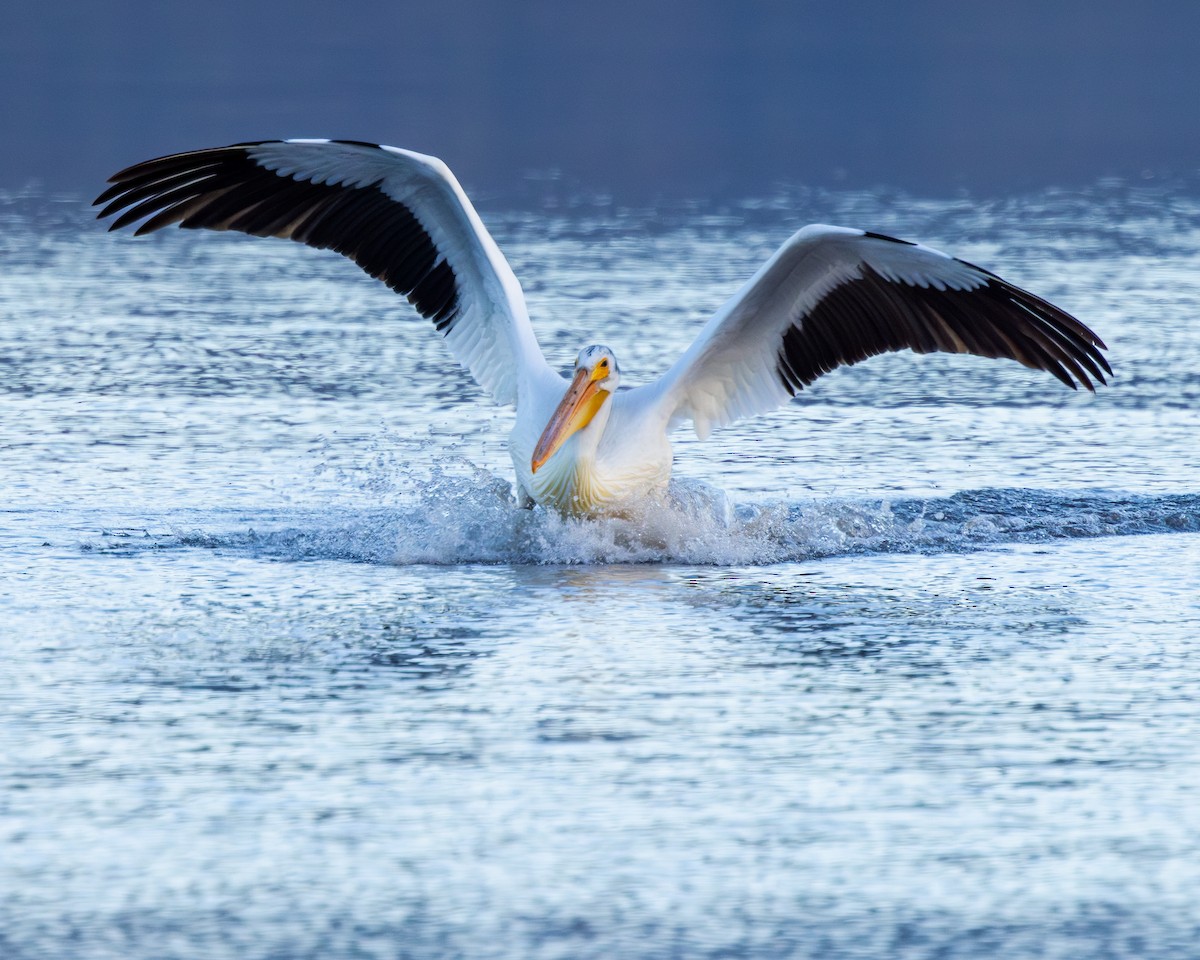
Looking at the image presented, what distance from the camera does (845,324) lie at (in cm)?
983

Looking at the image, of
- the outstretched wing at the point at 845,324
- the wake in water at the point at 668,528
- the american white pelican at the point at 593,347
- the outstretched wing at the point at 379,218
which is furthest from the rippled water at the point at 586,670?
the outstretched wing at the point at 379,218

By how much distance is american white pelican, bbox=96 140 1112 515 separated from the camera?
9297mm

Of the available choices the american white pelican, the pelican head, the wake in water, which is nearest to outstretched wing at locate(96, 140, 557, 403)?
the american white pelican

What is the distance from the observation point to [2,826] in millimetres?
5723

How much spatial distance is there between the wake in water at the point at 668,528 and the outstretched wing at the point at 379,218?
27.0 inches

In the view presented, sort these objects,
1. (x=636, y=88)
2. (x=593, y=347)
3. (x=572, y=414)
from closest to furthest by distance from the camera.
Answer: (x=572, y=414) < (x=593, y=347) < (x=636, y=88)

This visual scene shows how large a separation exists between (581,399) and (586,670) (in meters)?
2.23

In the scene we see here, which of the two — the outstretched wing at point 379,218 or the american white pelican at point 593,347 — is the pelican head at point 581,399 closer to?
the american white pelican at point 593,347

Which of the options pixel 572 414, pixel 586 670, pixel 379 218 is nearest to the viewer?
pixel 586 670

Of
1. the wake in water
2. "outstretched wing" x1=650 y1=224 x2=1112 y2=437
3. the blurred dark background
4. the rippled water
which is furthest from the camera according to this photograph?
the blurred dark background

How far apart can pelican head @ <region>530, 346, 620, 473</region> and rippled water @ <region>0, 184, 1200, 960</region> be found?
35cm

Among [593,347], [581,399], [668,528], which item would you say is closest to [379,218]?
[593,347]

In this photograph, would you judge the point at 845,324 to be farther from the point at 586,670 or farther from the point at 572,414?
the point at 586,670

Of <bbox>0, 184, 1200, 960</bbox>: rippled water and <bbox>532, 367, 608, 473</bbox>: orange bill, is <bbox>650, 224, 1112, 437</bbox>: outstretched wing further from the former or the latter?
<bbox>0, 184, 1200, 960</bbox>: rippled water
